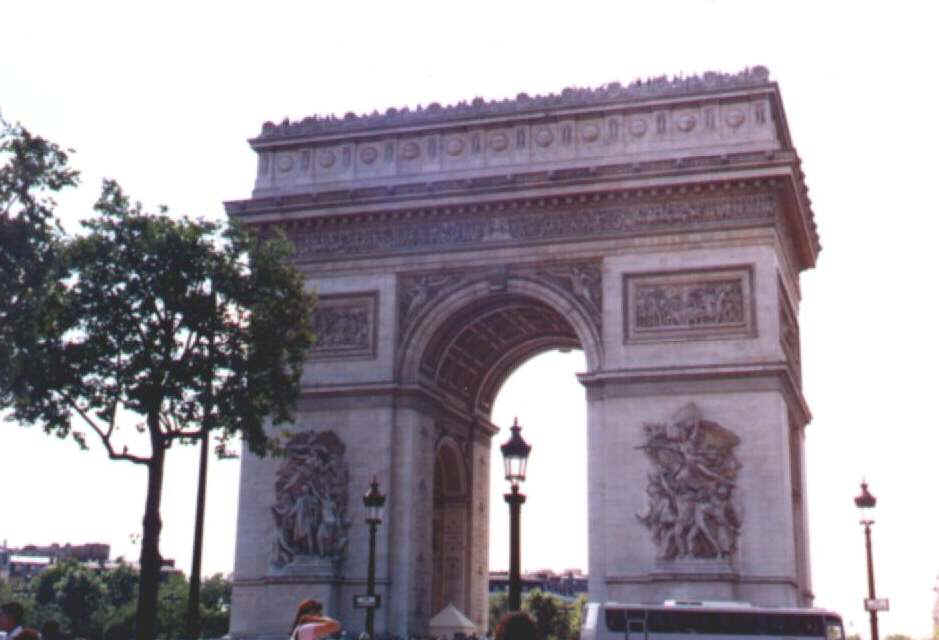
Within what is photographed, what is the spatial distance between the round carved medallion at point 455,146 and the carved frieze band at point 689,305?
20.7 feet

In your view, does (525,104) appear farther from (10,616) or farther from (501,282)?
(10,616)

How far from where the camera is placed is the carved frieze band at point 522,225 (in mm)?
33094

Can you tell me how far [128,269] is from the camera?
29.6m

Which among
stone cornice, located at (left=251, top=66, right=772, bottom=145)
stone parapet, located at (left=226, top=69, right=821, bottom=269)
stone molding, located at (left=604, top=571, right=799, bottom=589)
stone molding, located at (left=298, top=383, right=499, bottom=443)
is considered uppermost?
stone cornice, located at (left=251, top=66, right=772, bottom=145)

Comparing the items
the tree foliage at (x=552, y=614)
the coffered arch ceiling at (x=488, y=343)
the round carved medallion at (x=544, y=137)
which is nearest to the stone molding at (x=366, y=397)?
the coffered arch ceiling at (x=488, y=343)

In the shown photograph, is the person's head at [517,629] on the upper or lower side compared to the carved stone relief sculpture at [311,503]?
lower

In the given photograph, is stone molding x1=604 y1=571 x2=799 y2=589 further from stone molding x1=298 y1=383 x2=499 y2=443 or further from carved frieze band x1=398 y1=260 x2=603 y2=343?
stone molding x1=298 y1=383 x2=499 y2=443

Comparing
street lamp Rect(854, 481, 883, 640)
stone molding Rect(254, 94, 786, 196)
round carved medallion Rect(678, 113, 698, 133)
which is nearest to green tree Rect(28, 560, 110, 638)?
stone molding Rect(254, 94, 786, 196)

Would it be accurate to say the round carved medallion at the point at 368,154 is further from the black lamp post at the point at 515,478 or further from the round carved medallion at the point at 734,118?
Answer: the black lamp post at the point at 515,478

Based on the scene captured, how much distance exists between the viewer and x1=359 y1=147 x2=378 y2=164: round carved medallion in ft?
121

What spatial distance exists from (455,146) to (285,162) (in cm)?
544

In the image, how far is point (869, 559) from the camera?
2275cm

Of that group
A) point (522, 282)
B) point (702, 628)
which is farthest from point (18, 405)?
point (702, 628)

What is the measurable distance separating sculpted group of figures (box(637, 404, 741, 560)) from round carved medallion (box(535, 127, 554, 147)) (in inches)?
340
